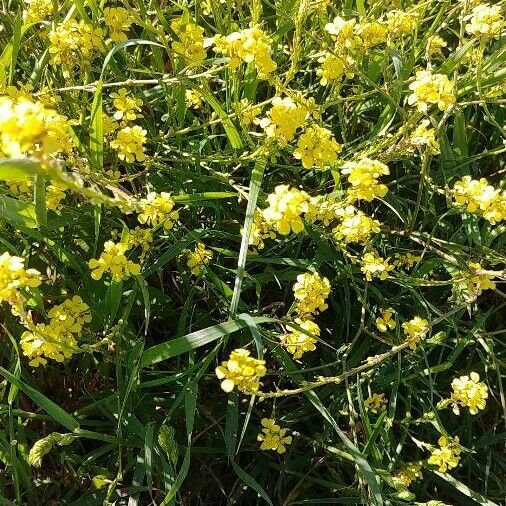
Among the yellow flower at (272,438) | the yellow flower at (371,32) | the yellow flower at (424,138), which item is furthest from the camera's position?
the yellow flower at (272,438)

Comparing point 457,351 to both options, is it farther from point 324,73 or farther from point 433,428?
point 324,73

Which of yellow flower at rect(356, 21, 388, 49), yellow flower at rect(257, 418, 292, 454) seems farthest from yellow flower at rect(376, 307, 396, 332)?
yellow flower at rect(356, 21, 388, 49)

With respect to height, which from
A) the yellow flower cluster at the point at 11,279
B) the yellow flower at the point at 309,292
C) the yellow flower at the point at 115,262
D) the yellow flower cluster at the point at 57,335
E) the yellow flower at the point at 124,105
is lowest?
the yellow flower at the point at 309,292

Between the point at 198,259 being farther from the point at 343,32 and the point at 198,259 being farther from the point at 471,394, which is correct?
the point at 471,394

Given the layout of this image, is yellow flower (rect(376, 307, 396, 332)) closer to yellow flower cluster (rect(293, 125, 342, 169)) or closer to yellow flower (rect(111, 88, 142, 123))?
yellow flower cluster (rect(293, 125, 342, 169))

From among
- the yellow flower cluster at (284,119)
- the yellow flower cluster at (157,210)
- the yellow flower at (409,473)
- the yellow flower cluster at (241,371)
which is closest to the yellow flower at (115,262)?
the yellow flower cluster at (157,210)

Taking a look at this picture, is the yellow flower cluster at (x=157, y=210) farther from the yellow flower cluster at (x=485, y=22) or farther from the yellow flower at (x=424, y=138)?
the yellow flower cluster at (x=485, y=22)

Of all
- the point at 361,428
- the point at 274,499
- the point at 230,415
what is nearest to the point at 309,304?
the point at 230,415
